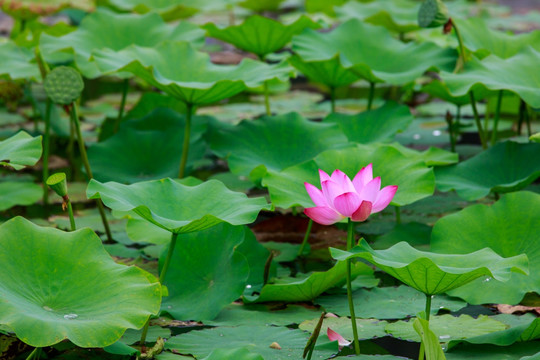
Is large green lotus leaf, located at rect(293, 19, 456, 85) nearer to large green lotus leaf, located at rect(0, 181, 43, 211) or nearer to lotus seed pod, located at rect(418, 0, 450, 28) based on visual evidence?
lotus seed pod, located at rect(418, 0, 450, 28)

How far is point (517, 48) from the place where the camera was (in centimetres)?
264

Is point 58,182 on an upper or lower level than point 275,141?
upper

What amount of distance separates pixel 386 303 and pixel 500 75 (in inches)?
33.6

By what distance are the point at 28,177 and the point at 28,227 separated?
1426 millimetres

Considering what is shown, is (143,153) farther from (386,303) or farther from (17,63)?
(386,303)

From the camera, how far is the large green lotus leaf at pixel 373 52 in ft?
8.16

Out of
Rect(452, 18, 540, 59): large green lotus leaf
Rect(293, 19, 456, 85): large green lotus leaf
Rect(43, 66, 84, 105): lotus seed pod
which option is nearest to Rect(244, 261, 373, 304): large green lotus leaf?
Rect(43, 66, 84, 105): lotus seed pod

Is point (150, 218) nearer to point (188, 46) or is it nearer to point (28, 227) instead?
point (28, 227)

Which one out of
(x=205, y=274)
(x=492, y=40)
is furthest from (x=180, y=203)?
(x=492, y=40)

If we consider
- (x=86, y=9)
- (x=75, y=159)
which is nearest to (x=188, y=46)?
(x=75, y=159)

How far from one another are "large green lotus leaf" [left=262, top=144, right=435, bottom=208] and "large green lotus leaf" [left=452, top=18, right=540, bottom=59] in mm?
844

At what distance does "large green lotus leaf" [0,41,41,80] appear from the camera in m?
2.54

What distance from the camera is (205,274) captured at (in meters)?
1.78

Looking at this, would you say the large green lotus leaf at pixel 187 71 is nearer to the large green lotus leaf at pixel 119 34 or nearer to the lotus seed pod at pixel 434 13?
the large green lotus leaf at pixel 119 34
